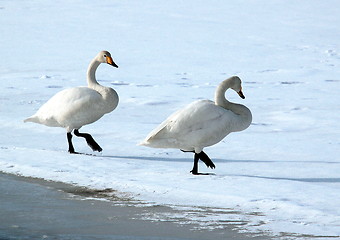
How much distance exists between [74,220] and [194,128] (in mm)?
2156

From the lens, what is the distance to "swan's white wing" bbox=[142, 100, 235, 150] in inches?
297

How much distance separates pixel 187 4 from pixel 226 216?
2397cm

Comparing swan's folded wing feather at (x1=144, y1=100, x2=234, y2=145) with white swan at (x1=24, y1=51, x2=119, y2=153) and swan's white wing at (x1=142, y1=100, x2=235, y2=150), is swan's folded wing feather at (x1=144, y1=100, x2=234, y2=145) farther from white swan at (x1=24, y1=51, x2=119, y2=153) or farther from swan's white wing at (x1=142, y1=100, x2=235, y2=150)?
white swan at (x1=24, y1=51, x2=119, y2=153)

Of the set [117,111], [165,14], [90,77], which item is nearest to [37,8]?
[165,14]

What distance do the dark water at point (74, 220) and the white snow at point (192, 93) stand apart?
1.40 feet

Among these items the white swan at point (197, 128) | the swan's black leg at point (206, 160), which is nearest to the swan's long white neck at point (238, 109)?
the white swan at point (197, 128)

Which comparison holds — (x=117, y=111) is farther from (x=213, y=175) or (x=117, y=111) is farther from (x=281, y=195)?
(x=281, y=195)

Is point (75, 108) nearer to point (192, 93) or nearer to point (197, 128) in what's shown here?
point (197, 128)

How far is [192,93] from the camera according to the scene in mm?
13766

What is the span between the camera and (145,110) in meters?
11.9

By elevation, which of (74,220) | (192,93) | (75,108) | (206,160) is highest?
(192,93)

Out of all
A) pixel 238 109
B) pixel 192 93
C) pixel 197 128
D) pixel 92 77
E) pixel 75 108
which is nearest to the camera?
pixel 197 128

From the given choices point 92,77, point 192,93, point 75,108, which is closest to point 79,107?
point 75,108

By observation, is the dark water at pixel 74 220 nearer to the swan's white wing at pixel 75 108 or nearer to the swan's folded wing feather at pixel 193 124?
the swan's folded wing feather at pixel 193 124
